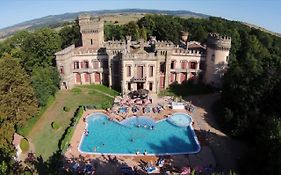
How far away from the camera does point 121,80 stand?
56500mm

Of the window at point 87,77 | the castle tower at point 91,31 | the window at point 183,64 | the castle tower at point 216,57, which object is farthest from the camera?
the castle tower at point 91,31

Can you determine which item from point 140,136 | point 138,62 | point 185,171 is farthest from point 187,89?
point 185,171

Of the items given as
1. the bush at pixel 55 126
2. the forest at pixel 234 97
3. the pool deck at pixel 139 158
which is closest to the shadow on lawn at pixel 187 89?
the forest at pixel 234 97

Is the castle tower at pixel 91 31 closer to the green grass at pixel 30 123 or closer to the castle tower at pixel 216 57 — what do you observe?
the green grass at pixel 30 123

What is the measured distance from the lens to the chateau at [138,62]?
55.1 m

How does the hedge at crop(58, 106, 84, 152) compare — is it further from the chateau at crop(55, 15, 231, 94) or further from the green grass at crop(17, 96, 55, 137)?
the chateau at crop(55, 15, 231, 94)

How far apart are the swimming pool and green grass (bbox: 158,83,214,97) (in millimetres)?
8347

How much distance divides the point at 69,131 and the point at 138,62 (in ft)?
62.7

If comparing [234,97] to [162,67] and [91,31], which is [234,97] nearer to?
[162,67]

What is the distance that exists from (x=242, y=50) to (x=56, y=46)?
44.3 m

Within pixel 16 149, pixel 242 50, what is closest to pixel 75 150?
pixel 16 149

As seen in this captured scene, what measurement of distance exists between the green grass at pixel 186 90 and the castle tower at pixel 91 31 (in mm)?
18600

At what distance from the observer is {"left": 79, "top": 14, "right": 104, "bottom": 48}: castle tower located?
62.2 m

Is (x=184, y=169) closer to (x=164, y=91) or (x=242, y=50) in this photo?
(x=164, y=91)
